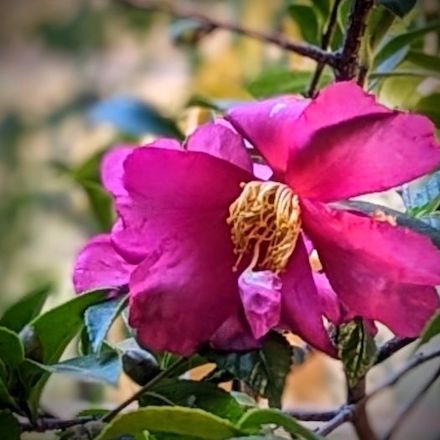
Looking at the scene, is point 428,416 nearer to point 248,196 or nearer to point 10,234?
point 248,196

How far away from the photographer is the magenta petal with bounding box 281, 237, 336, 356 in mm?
451

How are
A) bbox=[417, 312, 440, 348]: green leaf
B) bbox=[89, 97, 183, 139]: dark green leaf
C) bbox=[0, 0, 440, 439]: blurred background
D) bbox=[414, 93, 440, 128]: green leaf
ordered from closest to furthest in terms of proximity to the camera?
bbox=[417, 312, 440, 348]: green leaf, bbox=[414, 93, 440, 128]: green leaf, bbox=[89, 97, 183, 139]: dark green leaf, bbox=[0, 0, 440, 439]: blurred background

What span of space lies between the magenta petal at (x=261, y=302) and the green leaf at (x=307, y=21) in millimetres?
306

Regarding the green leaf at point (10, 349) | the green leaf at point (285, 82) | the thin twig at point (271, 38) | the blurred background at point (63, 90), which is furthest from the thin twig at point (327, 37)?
the blurred background at point (63, 90)

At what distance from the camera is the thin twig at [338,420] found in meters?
0.53

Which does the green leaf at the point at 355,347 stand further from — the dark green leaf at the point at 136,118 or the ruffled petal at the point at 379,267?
the dark green leaf at the point at 136,118

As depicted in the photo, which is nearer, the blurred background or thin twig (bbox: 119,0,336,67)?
thin twig (bbox: 119,0,336,67)

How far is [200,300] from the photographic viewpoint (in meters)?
Result: 0.46

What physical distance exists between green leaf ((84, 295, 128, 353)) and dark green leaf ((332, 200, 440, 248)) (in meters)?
0.11

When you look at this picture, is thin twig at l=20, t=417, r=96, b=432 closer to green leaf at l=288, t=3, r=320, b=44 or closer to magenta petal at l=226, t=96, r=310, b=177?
magenta petal at l=226, t=96, r=310, b=177

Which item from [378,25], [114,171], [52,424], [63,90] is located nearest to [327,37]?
[378,25]

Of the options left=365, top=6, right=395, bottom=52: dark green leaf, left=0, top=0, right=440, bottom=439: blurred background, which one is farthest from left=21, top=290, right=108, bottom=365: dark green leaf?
left=0, top=0, right=440, bottom=439: blurred background

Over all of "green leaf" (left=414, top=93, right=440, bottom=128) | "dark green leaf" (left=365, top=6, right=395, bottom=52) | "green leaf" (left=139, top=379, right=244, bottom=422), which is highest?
"dark green leaf" (left=365, top=6, right=395, bottom=52)

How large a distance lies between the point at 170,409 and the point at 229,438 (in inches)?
1.2
